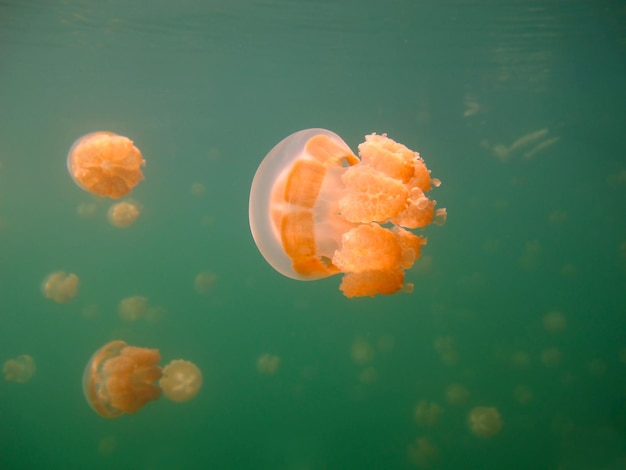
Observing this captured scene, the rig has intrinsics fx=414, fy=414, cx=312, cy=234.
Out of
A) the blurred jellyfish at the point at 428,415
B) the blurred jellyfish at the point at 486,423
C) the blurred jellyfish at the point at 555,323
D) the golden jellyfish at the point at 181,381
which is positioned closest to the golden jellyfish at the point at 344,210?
the golden jellyfish at the point at 181,381

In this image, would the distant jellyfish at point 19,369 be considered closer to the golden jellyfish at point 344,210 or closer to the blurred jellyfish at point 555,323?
Result: the golden jellyfish at point 344,210

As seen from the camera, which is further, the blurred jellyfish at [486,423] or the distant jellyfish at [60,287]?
the distant jellyfish at [60,287]

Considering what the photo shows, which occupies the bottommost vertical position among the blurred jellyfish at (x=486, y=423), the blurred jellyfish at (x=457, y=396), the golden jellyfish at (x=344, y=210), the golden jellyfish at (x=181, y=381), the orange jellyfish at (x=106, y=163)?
the blurred jellyfish at (x=486, y=423)

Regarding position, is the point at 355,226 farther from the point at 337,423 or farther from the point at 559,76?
the point at 559,76

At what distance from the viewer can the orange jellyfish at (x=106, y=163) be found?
411cm

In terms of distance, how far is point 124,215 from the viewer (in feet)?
26.0

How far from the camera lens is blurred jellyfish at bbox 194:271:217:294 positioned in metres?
9.41

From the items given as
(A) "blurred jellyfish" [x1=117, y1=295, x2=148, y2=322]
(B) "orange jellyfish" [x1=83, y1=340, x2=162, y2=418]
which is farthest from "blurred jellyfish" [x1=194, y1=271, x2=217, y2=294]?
(B) "orange jellyfish" [x1=83, y1=340, x2=162, y2=418]

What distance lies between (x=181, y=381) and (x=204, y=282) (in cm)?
369

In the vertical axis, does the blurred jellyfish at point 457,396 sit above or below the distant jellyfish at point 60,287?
below

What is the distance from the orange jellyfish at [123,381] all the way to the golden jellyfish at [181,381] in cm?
107

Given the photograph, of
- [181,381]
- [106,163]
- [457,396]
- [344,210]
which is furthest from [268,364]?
[344,210]

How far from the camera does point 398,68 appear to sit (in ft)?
43.8

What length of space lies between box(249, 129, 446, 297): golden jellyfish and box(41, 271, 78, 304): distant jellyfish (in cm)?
605
